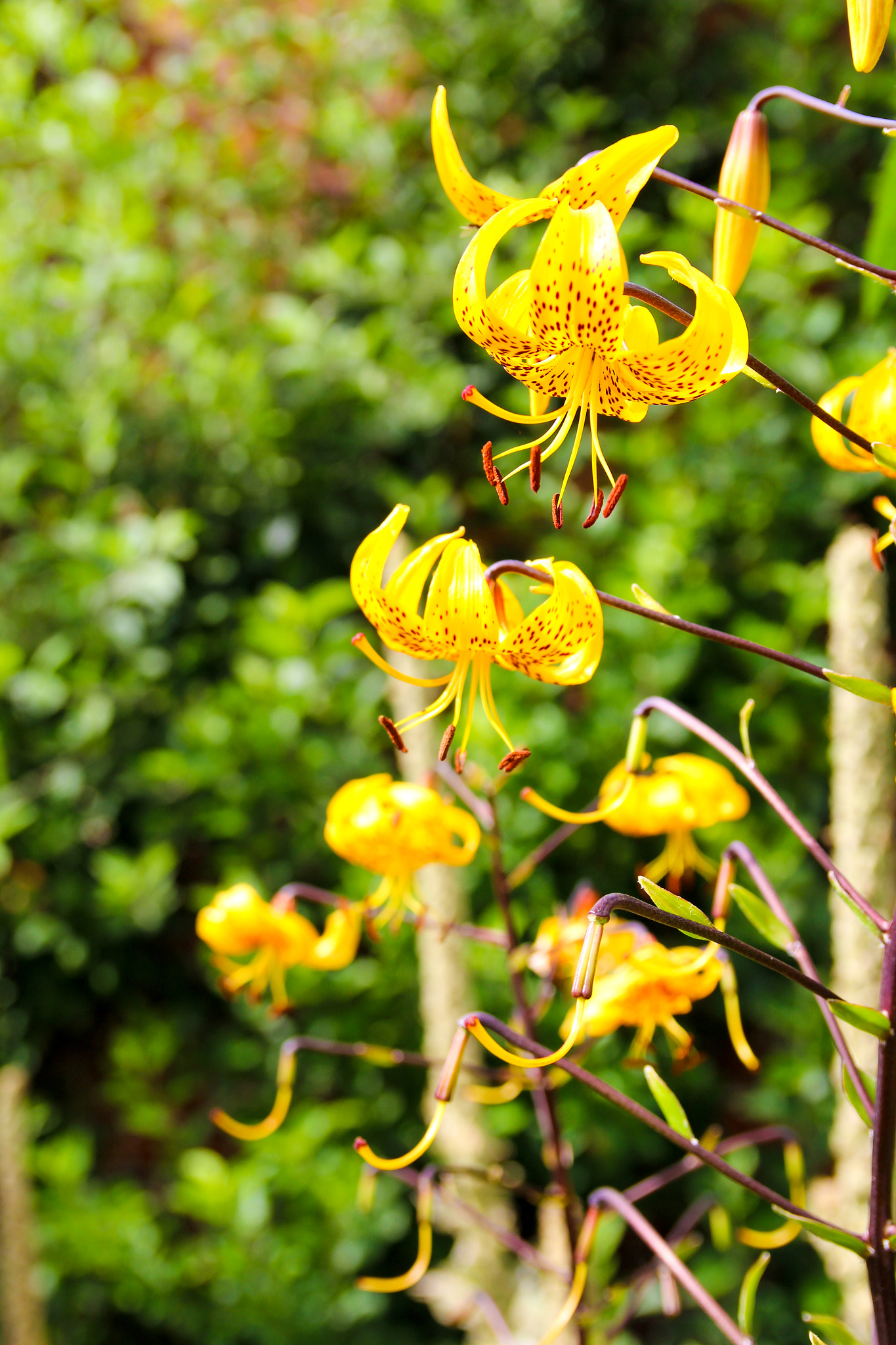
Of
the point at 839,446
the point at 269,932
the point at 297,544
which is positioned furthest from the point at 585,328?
the point at 297,544

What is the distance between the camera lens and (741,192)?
37 cm

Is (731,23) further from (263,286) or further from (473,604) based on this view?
(473,604)

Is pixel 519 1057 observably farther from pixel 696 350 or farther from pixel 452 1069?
pixel 696 350

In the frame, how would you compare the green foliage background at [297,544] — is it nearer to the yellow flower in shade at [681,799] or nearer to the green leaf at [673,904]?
the yellow flower in shade at [681,799]

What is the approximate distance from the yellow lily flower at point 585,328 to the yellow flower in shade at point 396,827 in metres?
0.25

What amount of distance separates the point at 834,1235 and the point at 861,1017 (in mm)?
84

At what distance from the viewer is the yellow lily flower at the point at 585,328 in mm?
331

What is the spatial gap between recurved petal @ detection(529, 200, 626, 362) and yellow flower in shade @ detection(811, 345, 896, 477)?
0.10 m

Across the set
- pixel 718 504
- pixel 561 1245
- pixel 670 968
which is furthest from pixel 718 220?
pixel 718 504

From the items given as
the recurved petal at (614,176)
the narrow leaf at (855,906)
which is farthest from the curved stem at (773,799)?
the recurved petal at (614,176)

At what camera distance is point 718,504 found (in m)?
1.50

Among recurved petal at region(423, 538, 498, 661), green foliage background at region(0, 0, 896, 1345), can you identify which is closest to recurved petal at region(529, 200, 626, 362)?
recurved petal at region(423, 538, 498, 661)

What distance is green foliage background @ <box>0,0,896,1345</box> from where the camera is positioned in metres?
1.46

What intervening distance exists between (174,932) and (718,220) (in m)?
1.64
